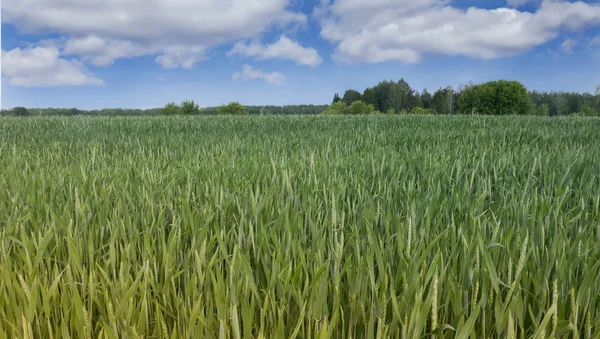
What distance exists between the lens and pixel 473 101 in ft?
181

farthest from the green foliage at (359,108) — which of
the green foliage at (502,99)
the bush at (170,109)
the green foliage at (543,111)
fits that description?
the bush at (170,109)

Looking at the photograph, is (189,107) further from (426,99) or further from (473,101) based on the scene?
(426,99)

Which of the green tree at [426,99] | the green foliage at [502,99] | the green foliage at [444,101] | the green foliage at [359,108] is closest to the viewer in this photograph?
the green foliage at [502,99]

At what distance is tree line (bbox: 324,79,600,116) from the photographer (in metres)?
53.4

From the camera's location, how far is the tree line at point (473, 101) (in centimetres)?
5341

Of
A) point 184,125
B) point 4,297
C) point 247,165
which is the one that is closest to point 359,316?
point 4,297

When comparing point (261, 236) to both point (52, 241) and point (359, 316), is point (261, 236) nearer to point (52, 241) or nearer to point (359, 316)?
point (359, 316)

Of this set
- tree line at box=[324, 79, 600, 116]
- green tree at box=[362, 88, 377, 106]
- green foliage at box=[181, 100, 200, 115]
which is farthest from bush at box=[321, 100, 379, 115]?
green foliage at box=[181, 100, 200, 115]

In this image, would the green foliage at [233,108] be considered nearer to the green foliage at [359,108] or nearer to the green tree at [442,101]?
the green foliage at [359,108]

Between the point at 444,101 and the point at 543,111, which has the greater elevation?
the point at 444,101

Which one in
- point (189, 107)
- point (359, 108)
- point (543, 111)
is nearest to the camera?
point (189, 107)

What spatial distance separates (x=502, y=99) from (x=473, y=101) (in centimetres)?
336

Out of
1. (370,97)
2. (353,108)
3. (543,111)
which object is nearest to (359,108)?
(353,108)

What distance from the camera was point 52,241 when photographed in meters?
1.62
